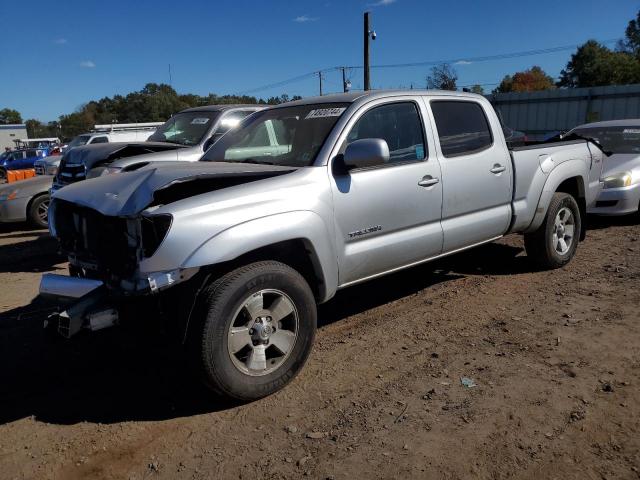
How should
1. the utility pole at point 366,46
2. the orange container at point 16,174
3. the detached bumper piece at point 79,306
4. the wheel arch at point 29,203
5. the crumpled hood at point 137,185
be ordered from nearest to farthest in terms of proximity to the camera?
the detached bumper piece at point 79,306 → the crumpled hood at point 137,185 → the wheel arch at point 29,203 → the orange container at point 16,174 → the utility pole at point 366,46

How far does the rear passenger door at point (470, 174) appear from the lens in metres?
4.65

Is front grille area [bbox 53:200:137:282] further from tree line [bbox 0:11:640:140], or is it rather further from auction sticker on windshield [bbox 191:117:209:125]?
tree line [bbox 0:11:640:140]

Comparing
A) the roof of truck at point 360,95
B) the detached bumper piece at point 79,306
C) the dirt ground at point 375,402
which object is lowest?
the dirt ground at point 375,402

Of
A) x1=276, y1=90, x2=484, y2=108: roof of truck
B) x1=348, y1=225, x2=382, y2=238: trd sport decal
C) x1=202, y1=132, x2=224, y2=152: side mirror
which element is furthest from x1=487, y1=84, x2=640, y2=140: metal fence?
x1=348, y1=225, x2=382, y2=238: trd sport decal

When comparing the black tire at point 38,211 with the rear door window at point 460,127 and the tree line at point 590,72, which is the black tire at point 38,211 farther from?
the tree line at point 590,72

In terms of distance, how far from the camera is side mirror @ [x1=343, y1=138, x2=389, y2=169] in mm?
3650

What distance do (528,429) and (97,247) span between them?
2.80m

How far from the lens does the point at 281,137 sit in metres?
4.59

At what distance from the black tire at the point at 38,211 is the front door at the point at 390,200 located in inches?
306

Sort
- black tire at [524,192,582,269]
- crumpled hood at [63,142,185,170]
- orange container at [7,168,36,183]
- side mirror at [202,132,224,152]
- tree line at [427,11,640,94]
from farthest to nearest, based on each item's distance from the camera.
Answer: tree line at [427,11,640,94], orange container at [7,168,36,183], side mirror at [202,132,224,152], crumpled hood at [63,142,185,170], black tire at [524,192,582,269]

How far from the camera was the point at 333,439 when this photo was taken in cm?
299

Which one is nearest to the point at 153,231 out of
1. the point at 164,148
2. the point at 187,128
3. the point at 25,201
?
the point at 164,148

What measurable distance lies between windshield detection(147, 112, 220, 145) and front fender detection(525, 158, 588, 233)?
16.5 ft

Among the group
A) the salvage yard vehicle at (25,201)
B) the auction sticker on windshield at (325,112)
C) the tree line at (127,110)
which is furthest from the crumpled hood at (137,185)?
the tree line at (127,110)
